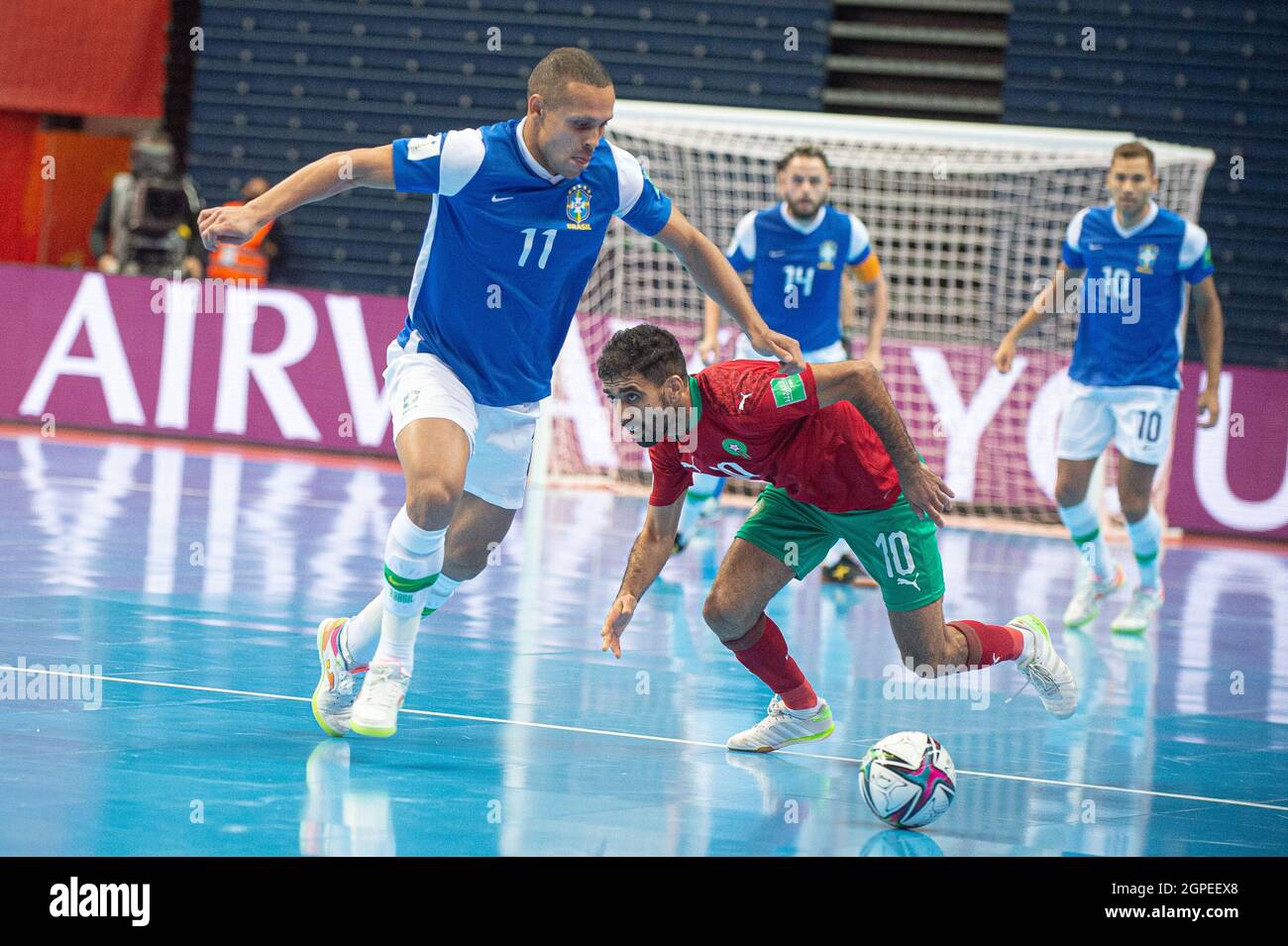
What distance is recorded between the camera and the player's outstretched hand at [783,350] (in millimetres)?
5512

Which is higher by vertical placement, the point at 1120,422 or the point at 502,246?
the point at 502,246

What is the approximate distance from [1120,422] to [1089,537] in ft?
2.27

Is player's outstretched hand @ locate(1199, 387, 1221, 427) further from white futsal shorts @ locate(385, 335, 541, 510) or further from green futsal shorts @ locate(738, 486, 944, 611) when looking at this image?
white futsal shorts @ locate(385, 335, 541, 510)

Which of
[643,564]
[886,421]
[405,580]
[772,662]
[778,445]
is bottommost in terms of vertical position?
[772,662]

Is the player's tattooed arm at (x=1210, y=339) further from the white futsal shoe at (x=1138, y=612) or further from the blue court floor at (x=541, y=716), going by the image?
the blue court floor at (x=541, y=716)

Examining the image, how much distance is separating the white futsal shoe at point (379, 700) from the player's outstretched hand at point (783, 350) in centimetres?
157

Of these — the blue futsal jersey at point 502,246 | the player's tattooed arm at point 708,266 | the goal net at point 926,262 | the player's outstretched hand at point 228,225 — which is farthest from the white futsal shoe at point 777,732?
the goal net at point 926,262

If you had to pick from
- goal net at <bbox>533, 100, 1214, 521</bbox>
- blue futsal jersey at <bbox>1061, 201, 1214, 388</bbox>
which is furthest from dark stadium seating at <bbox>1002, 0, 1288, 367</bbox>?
blue futsal jersey at <bbox>1061, 201, 1214, 388</bbox>

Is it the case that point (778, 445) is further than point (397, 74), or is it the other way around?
point (397, 74)

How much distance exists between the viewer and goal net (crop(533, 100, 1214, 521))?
1399cm

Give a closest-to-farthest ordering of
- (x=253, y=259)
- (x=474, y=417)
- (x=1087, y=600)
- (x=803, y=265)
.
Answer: (x=474, y=417)
(x=1087, y=600)
(x=803, y=265)
(x=253, y=259)

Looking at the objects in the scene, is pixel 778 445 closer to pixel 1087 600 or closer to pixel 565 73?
pixel 565 73

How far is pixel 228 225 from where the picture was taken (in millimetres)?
4973

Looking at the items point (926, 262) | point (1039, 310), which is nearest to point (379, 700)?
point (1039, 310)
